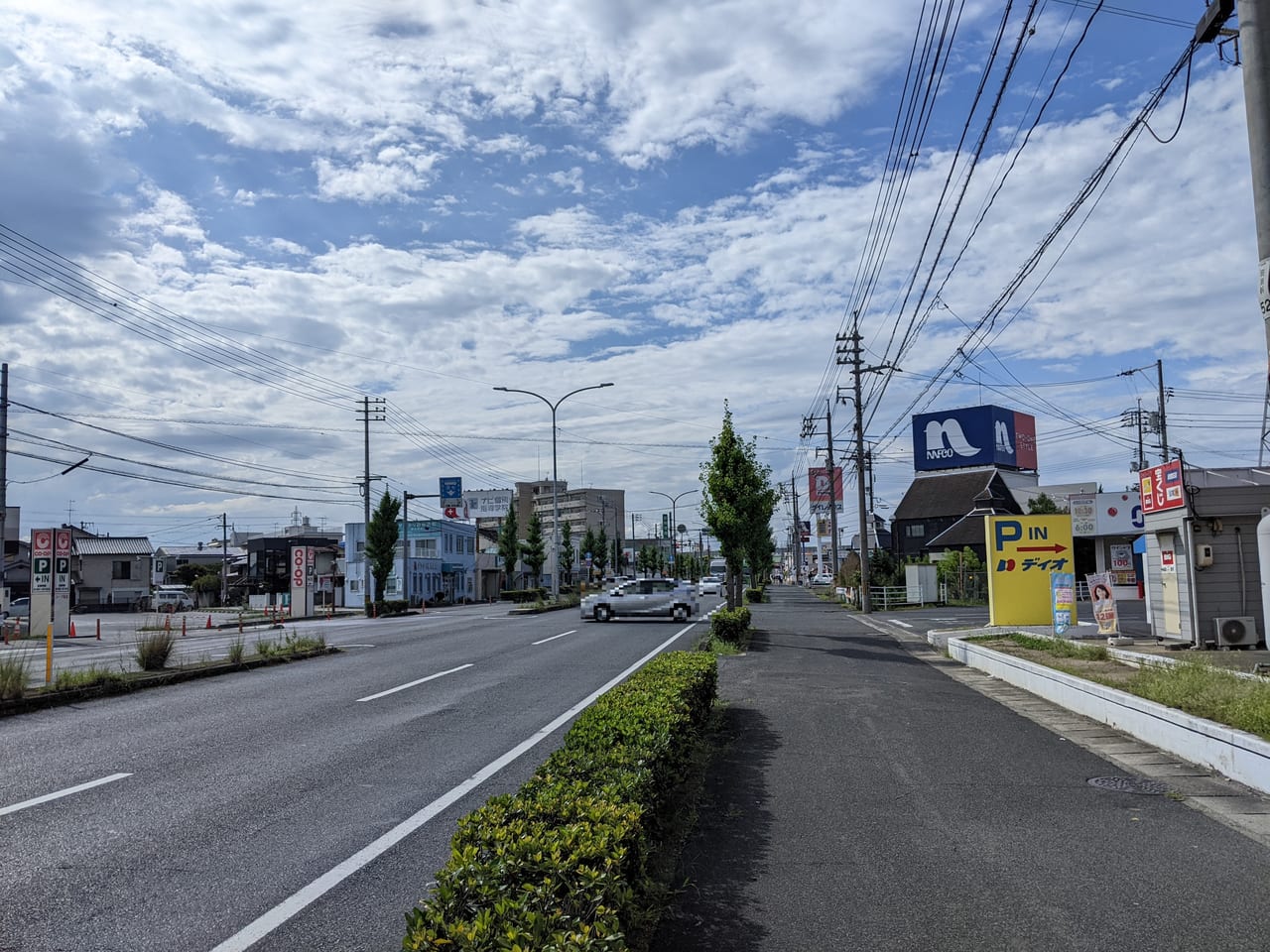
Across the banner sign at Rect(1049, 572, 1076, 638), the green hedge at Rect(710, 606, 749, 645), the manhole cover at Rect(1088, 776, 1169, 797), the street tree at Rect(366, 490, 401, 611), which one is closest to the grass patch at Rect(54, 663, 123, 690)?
the green hedge at Rect(710, 606, 749, 645)

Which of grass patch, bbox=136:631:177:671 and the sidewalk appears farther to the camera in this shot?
grass patch, bbox=136:631:177:671

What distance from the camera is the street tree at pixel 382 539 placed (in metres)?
55.0

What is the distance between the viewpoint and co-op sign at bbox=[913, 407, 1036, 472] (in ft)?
237

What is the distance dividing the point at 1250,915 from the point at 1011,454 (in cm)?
7515

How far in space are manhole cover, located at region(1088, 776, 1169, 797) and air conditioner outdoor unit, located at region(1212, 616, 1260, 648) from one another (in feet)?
31.2

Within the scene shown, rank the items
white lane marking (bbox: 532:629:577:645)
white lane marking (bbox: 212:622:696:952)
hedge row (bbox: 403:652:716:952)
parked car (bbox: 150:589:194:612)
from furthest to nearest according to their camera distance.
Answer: parked car (bbox: 150:589:194:612), white lane marking (bbox: 532:629:577:645), white lane marking (bbox: 212:622:696:952), hedge row (bbox: 403:652:716:952)

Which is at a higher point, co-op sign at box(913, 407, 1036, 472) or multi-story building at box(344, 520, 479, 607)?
co-op sign at box(913, 407, 1036, 472)

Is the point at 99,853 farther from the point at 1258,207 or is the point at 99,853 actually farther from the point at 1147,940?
the point at 1258,207

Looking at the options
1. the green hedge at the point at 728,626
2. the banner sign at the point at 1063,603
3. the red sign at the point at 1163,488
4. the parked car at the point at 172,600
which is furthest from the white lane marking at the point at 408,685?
the parked car at the point at 172,600

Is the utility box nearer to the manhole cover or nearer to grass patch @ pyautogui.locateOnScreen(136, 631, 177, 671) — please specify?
grass patch @ pyautogui.locateOnScreen(136, 631, 177, 671)

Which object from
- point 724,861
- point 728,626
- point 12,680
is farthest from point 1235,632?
point 12,680

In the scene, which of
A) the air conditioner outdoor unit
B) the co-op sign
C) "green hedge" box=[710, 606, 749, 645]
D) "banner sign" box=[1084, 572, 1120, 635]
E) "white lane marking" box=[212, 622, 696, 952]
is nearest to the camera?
"white lane marking" box=[212, 622, 696, 952]

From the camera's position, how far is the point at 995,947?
438 cm

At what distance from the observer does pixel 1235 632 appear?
15.6 m
